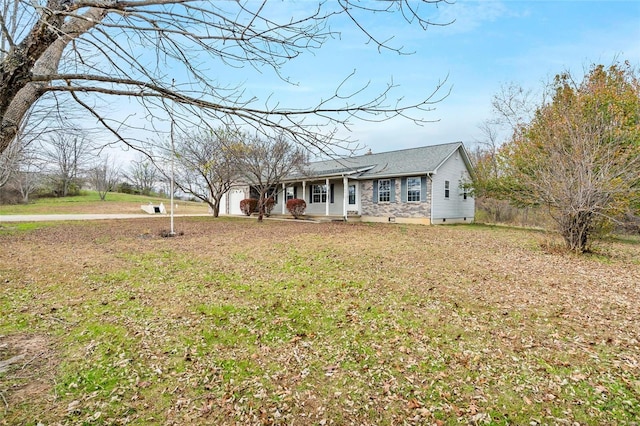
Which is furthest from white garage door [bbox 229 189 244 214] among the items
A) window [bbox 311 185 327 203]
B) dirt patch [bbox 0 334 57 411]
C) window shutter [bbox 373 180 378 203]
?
dirt patch [bbox 0 334 57 411]

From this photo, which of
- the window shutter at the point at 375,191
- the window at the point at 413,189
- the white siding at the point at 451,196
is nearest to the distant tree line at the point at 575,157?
the white siding at the point at 451,196

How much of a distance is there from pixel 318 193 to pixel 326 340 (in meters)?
17.2

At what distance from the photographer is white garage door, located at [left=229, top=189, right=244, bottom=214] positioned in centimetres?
2512

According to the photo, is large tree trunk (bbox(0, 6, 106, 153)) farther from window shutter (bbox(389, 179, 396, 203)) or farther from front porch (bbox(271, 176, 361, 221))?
window shutter (bbox(389, 179, 396, 203))

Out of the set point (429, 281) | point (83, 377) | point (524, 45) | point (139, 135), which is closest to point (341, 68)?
point (139, 135)

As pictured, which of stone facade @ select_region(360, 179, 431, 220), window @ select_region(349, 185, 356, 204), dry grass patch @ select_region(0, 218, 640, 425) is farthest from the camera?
window @ select_region(349, 185, 356, 204)

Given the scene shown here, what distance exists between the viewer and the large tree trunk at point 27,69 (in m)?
1.95

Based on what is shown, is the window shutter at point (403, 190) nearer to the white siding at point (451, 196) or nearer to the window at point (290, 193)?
the white siding at point (451, 196)

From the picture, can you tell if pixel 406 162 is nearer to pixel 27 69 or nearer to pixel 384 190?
pixel 384 190

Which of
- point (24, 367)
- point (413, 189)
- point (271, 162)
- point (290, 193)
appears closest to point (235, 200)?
point (290, 193)

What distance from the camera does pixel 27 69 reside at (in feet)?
6.53

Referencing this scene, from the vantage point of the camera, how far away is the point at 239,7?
2086 millimetres

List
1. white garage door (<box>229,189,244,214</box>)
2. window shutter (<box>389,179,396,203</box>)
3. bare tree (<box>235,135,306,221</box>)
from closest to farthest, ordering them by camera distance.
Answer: bare tree (<box>235,135,306,221</box>) < window shutter (<box>389,179,396,203</box>) < white garage door (<box>229,189,244,214</box>)

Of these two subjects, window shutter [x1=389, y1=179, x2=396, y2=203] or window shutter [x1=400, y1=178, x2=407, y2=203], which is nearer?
window shutter [x1=400, y1=178, x2=407, y2=203]
